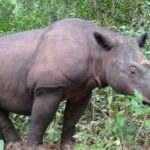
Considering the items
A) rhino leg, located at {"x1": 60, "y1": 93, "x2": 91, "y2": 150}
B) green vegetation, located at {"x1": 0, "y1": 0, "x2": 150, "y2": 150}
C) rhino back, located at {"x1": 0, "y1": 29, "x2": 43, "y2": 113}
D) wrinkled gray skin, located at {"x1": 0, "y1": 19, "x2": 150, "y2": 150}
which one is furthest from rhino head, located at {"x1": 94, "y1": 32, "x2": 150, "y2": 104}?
rhino back, located at {"x1": 0, "y1": 29, "x2": 43, "y2": 113}

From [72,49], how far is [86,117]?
2.28 metres

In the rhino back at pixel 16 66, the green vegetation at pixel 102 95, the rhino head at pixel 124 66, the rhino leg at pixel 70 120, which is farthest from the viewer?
the rhino leg at pixel 70 120

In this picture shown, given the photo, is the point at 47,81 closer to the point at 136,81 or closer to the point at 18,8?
the point at 136,81

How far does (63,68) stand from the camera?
5.36 m

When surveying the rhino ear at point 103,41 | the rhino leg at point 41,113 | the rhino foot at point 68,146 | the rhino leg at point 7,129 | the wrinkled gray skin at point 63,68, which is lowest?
the rhino foot at point 68,146

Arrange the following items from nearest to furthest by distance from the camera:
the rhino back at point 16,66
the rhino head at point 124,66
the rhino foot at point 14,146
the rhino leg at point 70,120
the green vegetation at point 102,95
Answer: the rhino head at point 124,66 → the green vegetation at point 102,95 → the rhino back at point 16,66 → the rhino leg at point 70,120 → the rhino foot at point 14,146

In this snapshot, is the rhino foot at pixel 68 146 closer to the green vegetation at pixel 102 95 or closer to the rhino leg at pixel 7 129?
the green vegetation at pixel 102 95

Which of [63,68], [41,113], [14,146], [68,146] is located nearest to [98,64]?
[63,68]

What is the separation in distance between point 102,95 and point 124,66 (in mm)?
2249

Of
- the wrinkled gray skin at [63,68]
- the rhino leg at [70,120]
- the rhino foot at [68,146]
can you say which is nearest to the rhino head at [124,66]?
the wrinkled gray skin at [63,68]

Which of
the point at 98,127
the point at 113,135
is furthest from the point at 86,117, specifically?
the point at 113,135

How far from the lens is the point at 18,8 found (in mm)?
10945

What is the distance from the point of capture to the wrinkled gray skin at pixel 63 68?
5.36m

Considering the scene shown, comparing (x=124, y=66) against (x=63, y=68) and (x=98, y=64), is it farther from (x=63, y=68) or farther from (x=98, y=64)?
(x=63, y=68)
